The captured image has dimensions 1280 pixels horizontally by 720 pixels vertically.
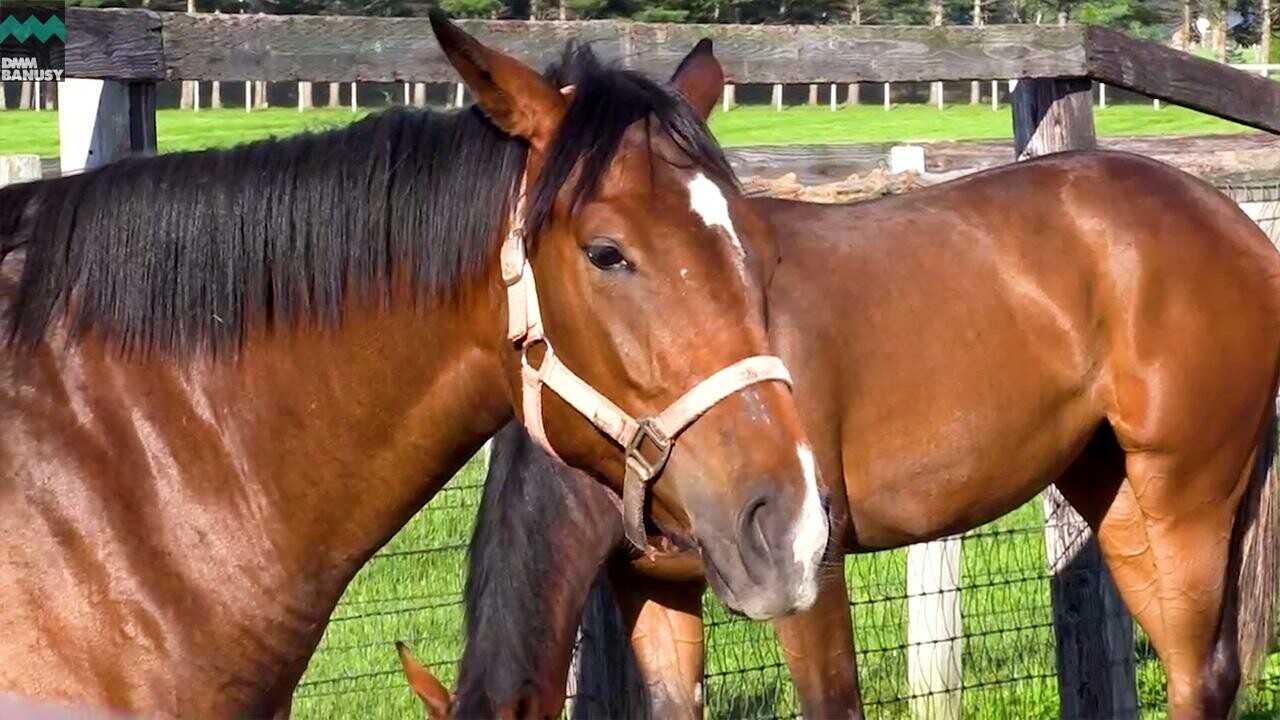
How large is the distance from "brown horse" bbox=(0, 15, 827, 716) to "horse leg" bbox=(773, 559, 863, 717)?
5.89 feet

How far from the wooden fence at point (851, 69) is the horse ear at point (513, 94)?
150 centimetres

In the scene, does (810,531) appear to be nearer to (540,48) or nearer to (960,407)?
(960,407)

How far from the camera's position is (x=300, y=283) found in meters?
2.31

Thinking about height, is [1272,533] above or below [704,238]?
below

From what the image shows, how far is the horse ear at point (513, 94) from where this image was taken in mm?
2162

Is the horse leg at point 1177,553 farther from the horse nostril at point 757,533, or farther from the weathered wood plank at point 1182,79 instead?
the horse nostril at point 757,533

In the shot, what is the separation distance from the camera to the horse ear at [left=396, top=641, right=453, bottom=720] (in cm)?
289

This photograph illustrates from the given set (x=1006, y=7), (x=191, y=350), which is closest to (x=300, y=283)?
(x=191, y=350)

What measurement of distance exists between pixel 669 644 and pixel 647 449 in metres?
2.26

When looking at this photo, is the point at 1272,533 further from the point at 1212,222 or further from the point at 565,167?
the point at 565,167

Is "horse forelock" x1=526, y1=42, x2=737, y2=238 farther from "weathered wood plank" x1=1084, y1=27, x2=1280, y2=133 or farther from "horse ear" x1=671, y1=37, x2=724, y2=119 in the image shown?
"weathered wood plank" x1=1084, y1=27, x2=1280, y2=133

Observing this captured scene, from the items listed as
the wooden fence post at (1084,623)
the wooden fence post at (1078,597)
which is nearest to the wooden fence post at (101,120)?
the wooden fence post at (1078,597)

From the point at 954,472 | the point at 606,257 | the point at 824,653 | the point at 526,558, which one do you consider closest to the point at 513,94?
the point at 606,257

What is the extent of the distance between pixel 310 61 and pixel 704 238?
199 centimetres
